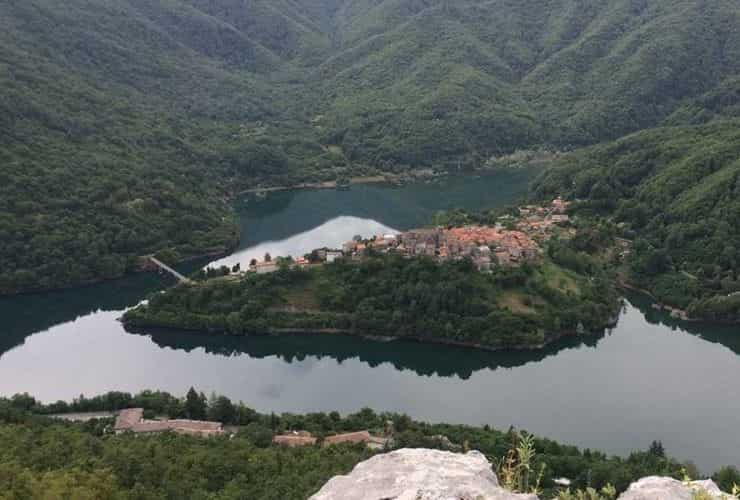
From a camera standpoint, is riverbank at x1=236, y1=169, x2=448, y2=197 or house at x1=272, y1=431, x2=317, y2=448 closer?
house at x1=272, y1=431, x2=317, y2=448

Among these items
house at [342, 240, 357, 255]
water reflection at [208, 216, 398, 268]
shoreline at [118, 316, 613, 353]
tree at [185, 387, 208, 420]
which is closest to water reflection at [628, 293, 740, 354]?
shoreline at [118, 316, 613, 353]

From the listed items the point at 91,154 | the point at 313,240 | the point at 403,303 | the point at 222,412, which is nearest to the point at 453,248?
the point at 403,303

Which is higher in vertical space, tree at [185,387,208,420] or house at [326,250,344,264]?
house at [326,250,344,264]

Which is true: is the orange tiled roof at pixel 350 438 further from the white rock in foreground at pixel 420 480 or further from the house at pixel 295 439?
the white rock in foreground at pixel 420 480

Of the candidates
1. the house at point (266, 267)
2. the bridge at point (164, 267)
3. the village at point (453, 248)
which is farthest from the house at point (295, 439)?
the bridge at point (164, 267)

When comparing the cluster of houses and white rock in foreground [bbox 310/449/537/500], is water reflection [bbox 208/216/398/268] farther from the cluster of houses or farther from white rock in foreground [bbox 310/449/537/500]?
white rock in foreground [bbox 310/449/537/500]

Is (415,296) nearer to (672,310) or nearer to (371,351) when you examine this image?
(371,351)
